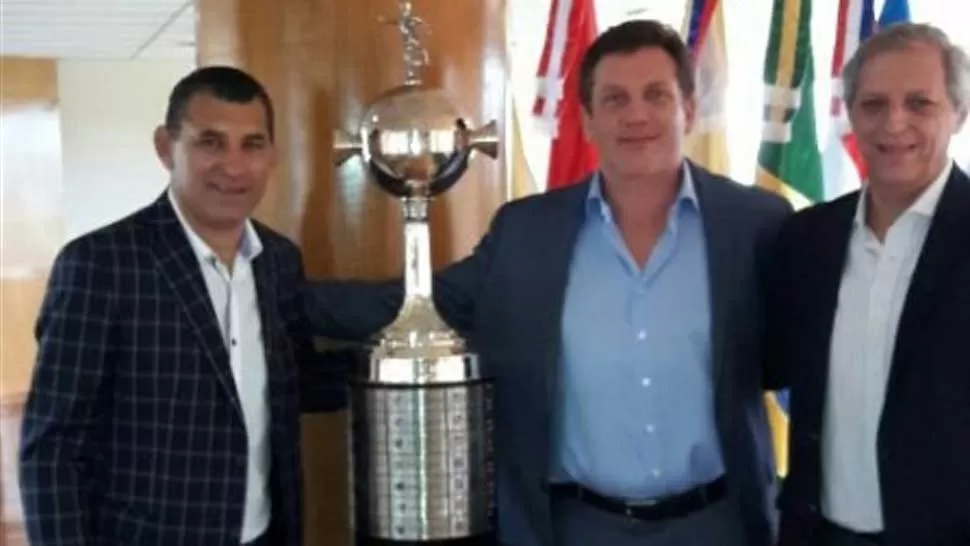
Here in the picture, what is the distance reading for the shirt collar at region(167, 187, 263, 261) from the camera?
6.19 ft

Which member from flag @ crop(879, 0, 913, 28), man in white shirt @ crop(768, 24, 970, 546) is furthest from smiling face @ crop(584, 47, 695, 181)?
flag @ crop(879, 0, 913, 28)

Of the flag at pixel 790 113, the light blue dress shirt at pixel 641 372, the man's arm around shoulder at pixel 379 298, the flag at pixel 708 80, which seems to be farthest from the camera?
the flag at pixel 708 80

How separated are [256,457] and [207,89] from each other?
1.69 ft

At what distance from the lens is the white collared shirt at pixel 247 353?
1889 millimetres

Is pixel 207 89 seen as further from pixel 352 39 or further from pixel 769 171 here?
pixel 769 171

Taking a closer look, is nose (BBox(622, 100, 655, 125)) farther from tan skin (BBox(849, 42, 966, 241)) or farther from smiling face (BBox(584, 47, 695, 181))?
tan skin (BBox(849, 42, 966, 241))

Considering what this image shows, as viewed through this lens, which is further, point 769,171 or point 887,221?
point 769,171

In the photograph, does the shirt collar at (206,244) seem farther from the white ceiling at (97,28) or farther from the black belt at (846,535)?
the white ceiling at (97,28)

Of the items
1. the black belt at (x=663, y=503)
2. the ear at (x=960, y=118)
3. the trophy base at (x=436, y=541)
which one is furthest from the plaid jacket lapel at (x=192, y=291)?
the ear at (x=960, y=118)

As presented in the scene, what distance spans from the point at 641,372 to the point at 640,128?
351 mm

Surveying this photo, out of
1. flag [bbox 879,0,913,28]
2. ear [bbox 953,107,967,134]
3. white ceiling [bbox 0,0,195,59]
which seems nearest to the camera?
ear [bbox 953,107,967,134]

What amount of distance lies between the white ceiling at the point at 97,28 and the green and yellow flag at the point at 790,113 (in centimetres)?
331

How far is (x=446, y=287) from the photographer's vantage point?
84.5 inches

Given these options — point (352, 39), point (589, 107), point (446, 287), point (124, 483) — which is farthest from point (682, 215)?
point (124, 483)
